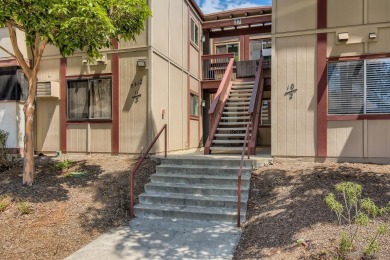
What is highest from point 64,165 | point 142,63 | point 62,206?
point 142,63

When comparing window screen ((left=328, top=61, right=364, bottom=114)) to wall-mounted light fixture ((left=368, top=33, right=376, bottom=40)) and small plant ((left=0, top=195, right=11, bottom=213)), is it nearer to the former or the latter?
wall-mounted light fixture ((left=368, top=33, right=376, bottom=40))

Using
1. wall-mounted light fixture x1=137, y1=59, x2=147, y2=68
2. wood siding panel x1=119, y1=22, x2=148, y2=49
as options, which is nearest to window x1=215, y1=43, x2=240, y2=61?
wood siding panel x1=119, y1=22, x2=148, y2=49

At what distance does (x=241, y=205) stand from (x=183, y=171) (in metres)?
1.78

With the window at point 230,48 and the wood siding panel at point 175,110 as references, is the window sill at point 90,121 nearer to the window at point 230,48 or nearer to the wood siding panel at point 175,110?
the wood siding panel at point 175,110

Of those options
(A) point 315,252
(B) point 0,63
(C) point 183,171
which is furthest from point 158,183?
(B) point 0,63

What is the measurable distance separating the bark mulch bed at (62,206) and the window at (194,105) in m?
4.89

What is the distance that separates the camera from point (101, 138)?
933 centimetres

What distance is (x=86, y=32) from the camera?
226 inches

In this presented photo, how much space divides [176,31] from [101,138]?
175 inches

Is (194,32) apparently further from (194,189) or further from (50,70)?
(194,189)

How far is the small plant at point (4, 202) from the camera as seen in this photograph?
6.04 metres

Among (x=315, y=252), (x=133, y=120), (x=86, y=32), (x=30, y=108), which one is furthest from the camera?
(x=133, y=120)

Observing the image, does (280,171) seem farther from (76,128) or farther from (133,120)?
(76,128)

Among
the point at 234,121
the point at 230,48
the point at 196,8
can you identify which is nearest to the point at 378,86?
the point at 234,121
